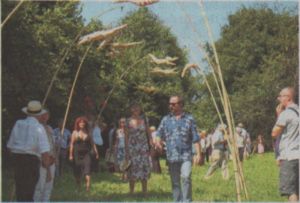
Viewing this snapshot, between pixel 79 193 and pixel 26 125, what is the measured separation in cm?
553

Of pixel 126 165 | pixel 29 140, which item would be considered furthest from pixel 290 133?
pixel 126 165

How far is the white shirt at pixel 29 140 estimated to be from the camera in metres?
10.6

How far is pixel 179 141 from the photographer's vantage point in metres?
12.1

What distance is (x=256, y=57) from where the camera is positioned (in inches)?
2547

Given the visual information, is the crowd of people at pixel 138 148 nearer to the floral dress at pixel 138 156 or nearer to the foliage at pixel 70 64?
the floral dress at pixel 138 156

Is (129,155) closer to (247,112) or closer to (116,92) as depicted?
(116,92)

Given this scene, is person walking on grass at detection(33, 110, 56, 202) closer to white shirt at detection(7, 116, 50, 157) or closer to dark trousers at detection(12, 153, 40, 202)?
dark trousers at detection(12, 153, 40, 202)

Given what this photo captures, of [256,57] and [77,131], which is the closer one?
[77,131]

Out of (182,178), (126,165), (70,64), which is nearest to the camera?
(182,178)

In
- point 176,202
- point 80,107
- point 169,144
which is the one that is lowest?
point 176,202

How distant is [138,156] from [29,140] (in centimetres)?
475

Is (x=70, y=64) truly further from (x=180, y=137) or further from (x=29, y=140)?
(x=29, y=140)

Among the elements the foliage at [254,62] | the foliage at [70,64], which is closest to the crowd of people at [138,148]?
the foliage at [70,64]

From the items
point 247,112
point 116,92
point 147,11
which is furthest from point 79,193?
point 147,11
